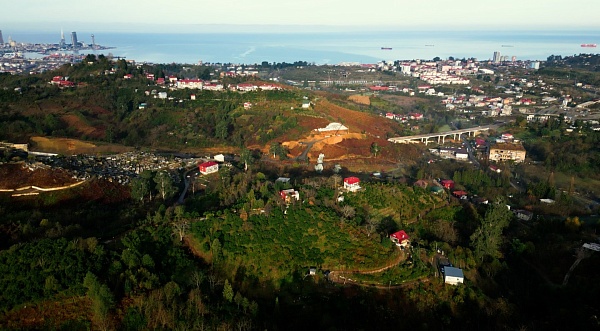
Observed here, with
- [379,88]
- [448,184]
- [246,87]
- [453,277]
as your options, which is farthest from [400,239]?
[379,88]

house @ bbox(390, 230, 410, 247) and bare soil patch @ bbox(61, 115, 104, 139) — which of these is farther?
bare soil patch @ bbox(61, 115, 104, 139)

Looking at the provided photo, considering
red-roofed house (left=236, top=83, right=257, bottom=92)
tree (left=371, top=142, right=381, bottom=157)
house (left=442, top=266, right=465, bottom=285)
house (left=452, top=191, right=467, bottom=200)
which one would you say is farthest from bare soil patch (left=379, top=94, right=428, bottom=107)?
house (left=442, top=266, right=465, bottom=285)

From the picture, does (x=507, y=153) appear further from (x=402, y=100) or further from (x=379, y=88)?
(x=379, y=88)

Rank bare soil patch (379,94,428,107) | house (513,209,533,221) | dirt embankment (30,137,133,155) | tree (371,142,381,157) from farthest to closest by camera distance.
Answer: bare soil patch (379,94,428,107)
tree (371,142,381,157)
dirt embankment (30,137,133,155)
house (513,209,533,221)

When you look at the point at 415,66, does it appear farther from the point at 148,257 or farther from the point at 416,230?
the point at 148,257

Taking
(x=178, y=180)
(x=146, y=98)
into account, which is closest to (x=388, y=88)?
(x=146, y=98)

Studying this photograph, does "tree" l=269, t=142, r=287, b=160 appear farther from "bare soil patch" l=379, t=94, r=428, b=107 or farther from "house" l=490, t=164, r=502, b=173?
"bare soil patch" l=379, t=94, r=428, b=107
